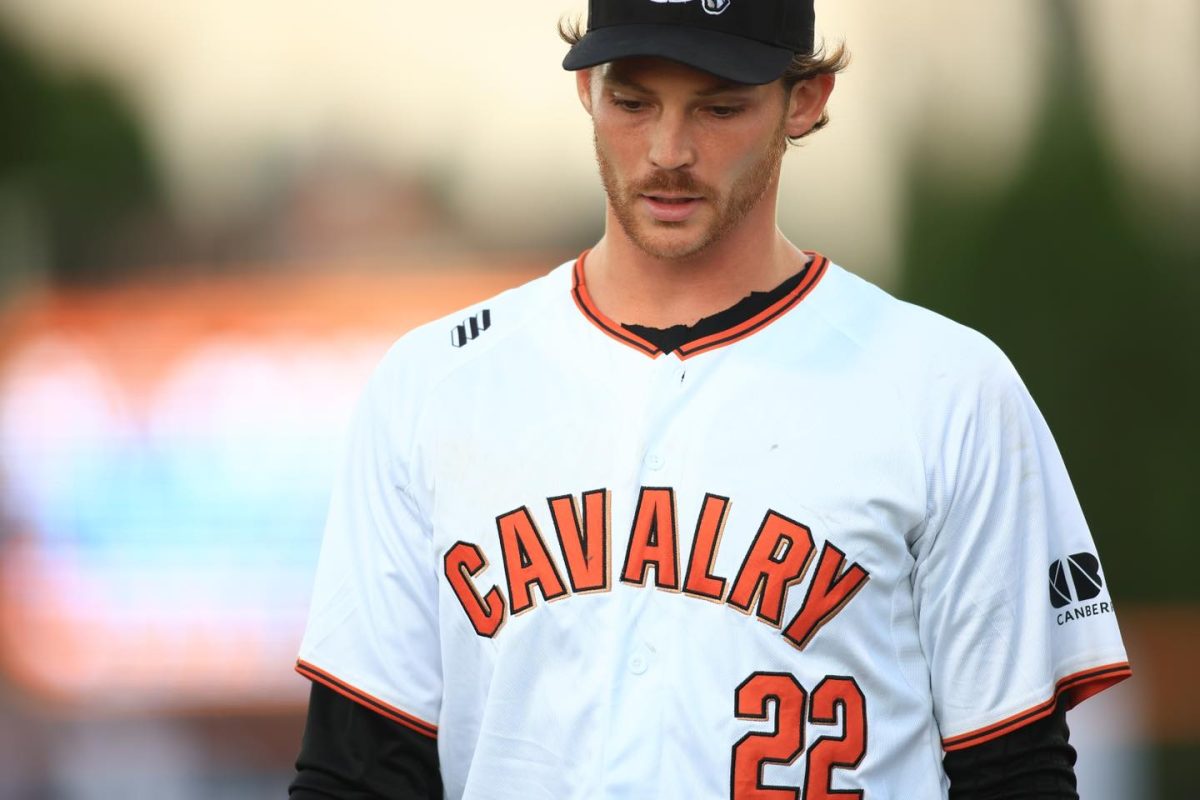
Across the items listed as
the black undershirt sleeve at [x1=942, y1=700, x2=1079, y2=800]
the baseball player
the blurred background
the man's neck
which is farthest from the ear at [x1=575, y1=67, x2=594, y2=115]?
the blurred background

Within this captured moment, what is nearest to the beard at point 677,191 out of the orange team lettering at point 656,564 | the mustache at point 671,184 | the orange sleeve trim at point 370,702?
the mustache at point 671,184

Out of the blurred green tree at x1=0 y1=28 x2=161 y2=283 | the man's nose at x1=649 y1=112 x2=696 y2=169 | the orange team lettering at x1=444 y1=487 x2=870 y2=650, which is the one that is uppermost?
the blurred green tree at x1=0 y1=28 x2=161 y2=283

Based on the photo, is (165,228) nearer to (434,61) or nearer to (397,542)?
(434,61)

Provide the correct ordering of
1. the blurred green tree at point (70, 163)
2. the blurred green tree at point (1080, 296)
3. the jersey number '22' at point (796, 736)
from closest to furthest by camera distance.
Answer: the jersey number '22' at point (796, 736)
the blurred green tree at point (1080, 296)
the blurred green tree at point (70, 163)

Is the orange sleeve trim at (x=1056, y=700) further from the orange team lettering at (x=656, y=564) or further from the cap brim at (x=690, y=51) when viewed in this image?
the cap brim at (x=690, y=51)

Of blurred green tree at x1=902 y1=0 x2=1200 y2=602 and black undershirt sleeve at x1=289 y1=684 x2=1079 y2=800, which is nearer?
black undershirt sleeve at x1=289 y1=684 x2=1079 y2=800

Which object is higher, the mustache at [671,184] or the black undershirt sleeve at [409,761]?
the mustache at [671,184]

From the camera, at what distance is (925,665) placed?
184cm

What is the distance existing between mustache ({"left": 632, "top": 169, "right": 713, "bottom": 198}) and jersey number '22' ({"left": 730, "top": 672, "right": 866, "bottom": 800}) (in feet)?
1.83

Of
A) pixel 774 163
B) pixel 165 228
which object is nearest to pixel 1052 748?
pixel 774 163

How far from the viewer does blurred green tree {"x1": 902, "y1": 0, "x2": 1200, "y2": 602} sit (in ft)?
23.1

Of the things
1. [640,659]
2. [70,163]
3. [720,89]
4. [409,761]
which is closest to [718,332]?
[720,89]

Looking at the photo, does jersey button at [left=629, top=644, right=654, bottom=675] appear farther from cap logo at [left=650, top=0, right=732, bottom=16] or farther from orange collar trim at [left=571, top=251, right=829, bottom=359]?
cap logo at [left=650, top=0, right=732, bottom=16]

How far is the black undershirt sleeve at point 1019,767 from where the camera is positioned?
180 centimetres
